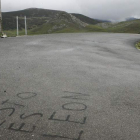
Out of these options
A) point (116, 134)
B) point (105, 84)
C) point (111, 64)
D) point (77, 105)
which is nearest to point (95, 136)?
point (116, 134)

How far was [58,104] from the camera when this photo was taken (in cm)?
471

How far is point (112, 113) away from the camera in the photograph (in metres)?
4.39

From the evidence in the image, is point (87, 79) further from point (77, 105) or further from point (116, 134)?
point (116, 134)

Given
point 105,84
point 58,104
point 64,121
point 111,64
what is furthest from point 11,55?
point 64,121

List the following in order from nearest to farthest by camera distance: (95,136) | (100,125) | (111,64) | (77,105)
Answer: (95,136) < (100,125) < (77,105) < (111,64)

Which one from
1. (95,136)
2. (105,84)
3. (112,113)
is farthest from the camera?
(105,84)

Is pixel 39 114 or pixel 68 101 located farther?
pixel 68 101

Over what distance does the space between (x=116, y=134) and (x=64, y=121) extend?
94 centimetres

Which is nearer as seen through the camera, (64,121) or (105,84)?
(64,121)

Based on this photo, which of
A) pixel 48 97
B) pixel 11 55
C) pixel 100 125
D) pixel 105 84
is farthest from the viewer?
pixel 11 55

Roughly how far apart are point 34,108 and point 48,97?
24.9 inches

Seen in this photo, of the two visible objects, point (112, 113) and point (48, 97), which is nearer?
point (112, 113)

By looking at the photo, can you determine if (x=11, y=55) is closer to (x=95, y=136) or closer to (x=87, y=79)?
(x=87, y=79)

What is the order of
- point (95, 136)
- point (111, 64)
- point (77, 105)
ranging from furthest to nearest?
point (111, 64) → point (77, 105) → point (95, 136)
